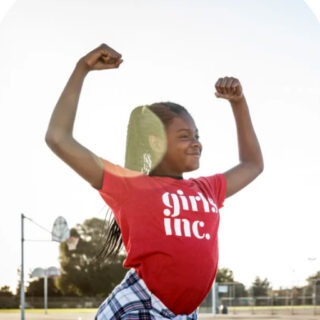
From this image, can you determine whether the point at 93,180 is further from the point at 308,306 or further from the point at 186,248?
the point at 308,306

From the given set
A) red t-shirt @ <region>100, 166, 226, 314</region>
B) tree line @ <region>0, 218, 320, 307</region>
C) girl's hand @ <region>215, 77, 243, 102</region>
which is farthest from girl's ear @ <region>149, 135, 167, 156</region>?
tree line @ <region>0, 218, 320, 307</region>

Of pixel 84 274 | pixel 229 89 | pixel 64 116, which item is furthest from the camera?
pixel 84 274

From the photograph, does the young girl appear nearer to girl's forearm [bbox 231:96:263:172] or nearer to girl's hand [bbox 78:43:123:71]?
girl's hand [bbox 78:43:123:71]

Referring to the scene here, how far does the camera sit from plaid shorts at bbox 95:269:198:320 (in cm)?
273

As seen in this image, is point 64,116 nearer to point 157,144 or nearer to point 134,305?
point 157,144

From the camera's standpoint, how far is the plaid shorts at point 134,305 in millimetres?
2732

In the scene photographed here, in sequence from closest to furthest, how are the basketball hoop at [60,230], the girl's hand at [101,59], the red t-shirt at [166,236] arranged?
the girl's hand at [101,59]
the red t-shirt at [166,236]
the basketball hoop at [60,230]

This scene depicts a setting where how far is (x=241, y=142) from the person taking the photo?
3.44 metres

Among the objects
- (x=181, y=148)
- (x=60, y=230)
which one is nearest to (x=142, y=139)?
(x=181, y=148)

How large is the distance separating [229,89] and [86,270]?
7066 cm

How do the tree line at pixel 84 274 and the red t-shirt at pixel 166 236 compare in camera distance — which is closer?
the red t-shirt at pixel 166 236

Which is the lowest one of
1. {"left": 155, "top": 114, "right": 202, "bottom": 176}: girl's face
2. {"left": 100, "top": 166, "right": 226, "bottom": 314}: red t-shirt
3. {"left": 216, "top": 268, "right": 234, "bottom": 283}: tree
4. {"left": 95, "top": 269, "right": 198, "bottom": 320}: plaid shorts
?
{"left": 216, "top": 268, "right": 234, "bottom": 283}: tree

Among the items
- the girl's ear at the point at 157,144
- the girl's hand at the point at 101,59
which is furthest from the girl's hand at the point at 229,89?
the girl's hand at the point at 101,59

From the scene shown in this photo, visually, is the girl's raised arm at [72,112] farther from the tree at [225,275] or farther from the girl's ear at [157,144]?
the tree at [225,275]
